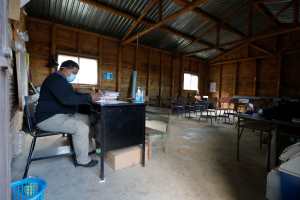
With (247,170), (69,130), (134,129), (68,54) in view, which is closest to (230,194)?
(247,170)

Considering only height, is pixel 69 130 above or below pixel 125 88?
below

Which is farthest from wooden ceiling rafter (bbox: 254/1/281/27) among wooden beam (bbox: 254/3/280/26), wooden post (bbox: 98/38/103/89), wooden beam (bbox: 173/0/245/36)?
wooden post (bbox: 98/38/103/89)

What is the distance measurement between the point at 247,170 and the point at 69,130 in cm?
225

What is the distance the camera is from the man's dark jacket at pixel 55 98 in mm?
1806

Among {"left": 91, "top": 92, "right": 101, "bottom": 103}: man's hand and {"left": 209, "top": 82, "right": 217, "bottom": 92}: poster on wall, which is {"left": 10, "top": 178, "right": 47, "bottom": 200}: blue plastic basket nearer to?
{"left": 91, "top": 92, "right": 101, "bottom": 103}: man's hand

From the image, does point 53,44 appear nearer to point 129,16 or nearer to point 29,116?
point 129,16

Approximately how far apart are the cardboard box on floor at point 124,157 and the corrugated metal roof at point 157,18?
426cm

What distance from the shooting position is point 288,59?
7461mm

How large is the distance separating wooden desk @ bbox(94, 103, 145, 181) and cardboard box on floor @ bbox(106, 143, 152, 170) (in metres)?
Result: 0.19

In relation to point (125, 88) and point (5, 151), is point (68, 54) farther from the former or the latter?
point (5, 151)

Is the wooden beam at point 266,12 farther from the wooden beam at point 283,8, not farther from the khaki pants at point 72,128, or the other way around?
the khaki pants at point 72,128


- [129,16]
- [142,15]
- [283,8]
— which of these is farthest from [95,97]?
[283,8]

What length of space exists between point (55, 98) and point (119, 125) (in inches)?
31.5

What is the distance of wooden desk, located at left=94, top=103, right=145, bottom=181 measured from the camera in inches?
68.1
